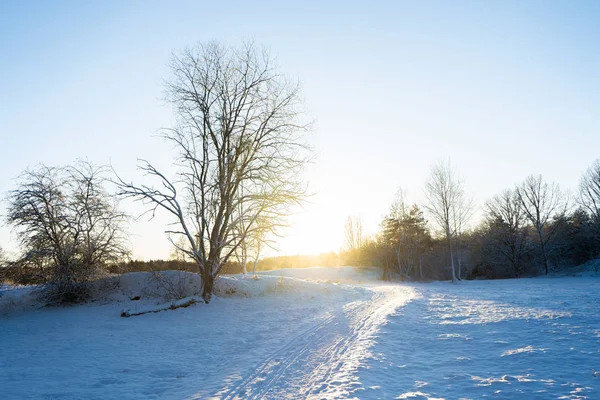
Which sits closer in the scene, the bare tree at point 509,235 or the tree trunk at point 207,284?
the tree trunk at point 207,284

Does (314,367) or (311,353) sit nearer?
(314,367)

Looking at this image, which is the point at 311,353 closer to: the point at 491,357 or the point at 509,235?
the point at 491,357

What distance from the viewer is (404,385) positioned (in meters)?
5.36

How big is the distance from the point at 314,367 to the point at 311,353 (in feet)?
3.54

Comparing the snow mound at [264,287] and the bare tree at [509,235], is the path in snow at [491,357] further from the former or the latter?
the bare tree at [509,235]

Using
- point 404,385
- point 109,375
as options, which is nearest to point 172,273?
point 109,375

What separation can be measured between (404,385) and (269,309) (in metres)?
10.3

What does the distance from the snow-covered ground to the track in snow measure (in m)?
0.03

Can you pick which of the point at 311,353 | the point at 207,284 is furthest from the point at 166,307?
the point at 311,353

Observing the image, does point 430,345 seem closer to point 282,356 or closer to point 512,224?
point 282,356

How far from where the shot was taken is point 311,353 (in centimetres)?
759

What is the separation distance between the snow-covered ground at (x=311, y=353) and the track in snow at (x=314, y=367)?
3 centimetres

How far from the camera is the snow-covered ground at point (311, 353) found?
5320 mm

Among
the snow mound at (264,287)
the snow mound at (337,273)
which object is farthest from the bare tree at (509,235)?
the snow mound at (264,287)
